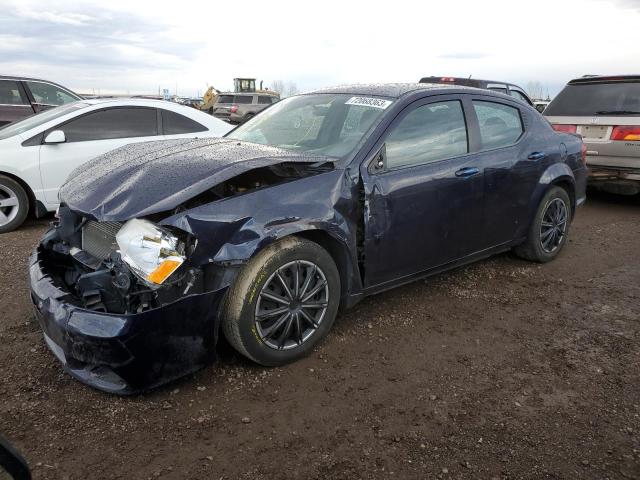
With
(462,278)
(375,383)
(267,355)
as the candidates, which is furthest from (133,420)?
(462,278)

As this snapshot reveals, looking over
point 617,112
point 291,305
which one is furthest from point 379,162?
point 617,112

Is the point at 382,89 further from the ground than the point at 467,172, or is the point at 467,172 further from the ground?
the point at 382,89

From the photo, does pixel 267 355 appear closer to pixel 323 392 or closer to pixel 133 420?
pixel 323 392

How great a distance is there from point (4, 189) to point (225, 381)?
4.20 metres

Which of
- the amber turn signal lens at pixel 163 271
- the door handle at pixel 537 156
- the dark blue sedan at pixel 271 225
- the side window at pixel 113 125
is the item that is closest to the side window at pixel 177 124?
the side window at pixel 113 125

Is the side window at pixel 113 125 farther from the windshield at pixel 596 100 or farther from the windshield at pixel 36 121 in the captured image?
the windshield at pixel 596 100

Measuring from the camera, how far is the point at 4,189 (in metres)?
5.58

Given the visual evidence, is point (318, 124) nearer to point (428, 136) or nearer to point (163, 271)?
point (428, 136)

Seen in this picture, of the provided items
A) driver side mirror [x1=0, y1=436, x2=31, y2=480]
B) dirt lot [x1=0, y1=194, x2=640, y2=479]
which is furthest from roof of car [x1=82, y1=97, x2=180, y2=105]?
driver side mirror [x1=0, y1=436, x2=31, y2=480]

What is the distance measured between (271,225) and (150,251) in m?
0.64

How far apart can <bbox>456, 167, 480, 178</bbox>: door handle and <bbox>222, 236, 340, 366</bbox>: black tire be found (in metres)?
1.30

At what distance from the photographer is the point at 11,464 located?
4.58 feet

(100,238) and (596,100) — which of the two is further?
(596,100)

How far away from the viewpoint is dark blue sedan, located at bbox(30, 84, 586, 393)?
2525 millimetres
